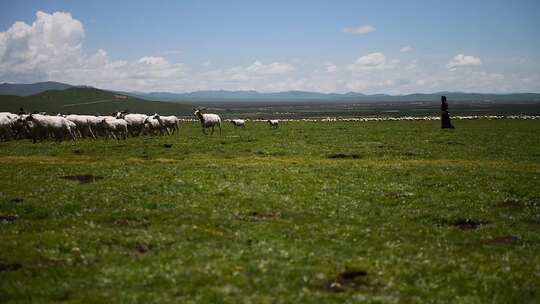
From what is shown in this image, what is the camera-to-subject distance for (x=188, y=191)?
23.2 metres

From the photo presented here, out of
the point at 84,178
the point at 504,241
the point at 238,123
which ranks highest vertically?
the point at 238,123

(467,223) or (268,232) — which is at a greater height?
(268,232)

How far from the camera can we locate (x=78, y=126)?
5534cm

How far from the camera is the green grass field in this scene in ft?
40.9

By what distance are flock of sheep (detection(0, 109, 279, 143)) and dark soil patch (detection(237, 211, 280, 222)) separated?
3463 centimetres

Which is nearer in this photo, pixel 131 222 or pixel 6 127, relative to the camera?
pixel 131 222

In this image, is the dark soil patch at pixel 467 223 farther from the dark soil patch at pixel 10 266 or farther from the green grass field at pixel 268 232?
the dark soil patch at pixel 10 266

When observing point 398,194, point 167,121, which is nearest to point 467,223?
point 398,194

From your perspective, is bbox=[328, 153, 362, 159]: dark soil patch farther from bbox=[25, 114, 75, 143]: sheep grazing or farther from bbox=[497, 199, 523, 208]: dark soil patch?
bbox=[25, 114, 75, 143]: sheep grazing

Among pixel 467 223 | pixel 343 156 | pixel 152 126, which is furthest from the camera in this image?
pixel 152 126

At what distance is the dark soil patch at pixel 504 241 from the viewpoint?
17.0 m

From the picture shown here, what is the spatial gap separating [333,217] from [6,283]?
11.4 metres

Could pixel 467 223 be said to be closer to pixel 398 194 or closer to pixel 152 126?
pixel 398 194

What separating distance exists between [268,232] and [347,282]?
4.57 m
